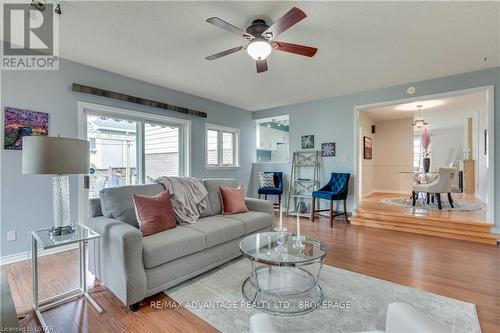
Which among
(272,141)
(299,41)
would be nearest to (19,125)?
(299,41)

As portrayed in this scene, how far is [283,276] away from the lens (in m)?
2.57

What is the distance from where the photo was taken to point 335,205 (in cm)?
530

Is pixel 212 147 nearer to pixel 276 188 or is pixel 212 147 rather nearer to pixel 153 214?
pixel 276 188

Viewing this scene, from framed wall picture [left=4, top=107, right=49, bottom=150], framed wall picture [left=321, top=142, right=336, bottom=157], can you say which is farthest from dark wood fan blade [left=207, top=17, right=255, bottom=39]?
framed wall picture [left=321, top=142, right=336, bottom=157]

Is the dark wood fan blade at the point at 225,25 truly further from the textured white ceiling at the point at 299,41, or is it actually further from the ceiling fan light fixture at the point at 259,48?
the textured white ceiling at the point at 299,41

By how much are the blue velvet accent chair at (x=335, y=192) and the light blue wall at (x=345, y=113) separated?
0.76 feet

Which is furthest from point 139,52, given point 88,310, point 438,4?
point 438,4

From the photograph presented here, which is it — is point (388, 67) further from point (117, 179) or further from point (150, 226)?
point (117, 179)

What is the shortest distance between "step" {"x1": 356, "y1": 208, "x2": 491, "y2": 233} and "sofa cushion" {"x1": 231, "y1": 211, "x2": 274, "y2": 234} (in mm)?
2388

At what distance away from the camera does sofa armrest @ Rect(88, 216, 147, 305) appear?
1933 mm

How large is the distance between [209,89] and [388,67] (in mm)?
3157

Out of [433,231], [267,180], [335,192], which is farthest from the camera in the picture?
[267,180]

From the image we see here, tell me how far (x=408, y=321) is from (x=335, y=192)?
12.9 ft

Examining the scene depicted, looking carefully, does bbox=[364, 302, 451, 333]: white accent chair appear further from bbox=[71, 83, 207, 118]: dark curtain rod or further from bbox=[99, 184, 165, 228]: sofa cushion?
bbox=[71, 83, 207, 118]: dark curtain rod
